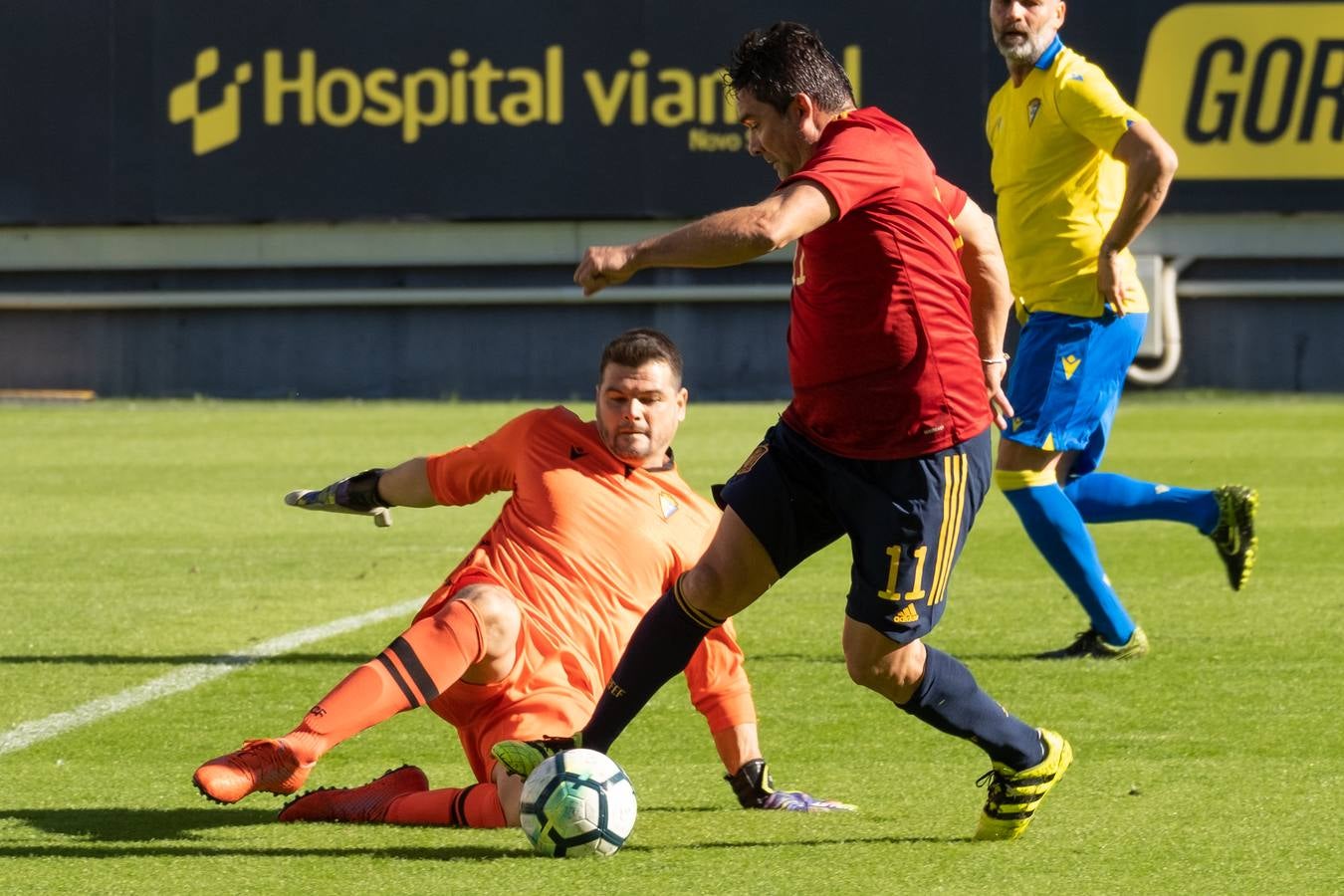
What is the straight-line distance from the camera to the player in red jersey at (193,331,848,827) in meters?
4.61

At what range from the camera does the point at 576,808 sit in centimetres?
427

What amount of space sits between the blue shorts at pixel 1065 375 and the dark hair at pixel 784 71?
2.72 metres

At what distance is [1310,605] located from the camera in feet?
26.3

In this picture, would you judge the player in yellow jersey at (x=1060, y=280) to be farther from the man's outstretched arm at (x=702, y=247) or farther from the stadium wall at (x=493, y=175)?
the stadium wall at (x=493, y=175)

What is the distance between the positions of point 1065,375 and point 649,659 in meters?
2.85

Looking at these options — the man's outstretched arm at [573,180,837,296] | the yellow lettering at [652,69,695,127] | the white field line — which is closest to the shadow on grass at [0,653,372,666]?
the white field line

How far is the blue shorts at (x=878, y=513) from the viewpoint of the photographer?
171 inches

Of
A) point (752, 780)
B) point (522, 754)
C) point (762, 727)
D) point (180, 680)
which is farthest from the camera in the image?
point (180, 680)

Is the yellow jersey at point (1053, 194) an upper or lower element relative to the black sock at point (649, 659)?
upper

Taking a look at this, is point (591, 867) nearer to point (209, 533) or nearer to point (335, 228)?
point (209, 533)

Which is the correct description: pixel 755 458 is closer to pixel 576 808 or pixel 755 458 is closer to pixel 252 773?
pixel 576 808

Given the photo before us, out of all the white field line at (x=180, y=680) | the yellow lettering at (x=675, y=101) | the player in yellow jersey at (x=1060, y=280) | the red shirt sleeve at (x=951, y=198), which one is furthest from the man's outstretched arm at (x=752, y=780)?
the yellow lettering at (x=675, y=101)

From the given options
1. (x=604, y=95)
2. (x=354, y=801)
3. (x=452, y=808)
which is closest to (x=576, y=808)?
(x=452, y=808)

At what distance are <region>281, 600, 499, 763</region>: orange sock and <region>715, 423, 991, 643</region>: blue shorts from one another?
683mm
